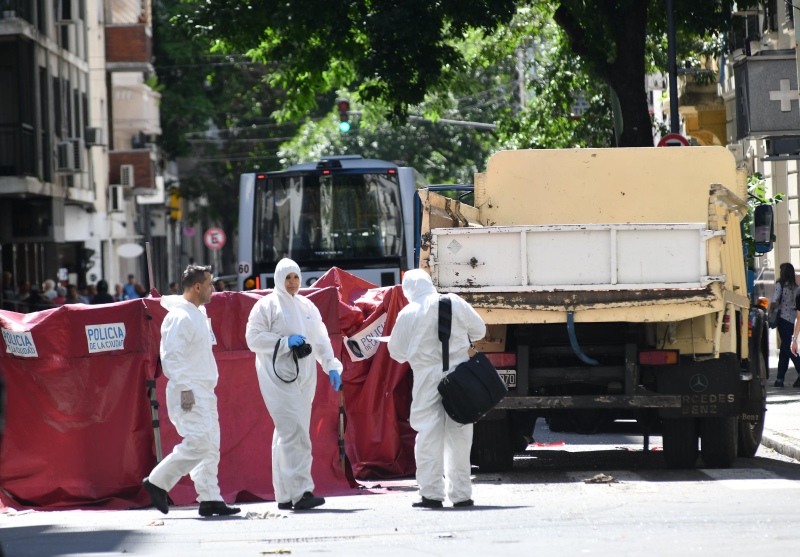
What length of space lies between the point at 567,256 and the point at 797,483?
7.62 feet

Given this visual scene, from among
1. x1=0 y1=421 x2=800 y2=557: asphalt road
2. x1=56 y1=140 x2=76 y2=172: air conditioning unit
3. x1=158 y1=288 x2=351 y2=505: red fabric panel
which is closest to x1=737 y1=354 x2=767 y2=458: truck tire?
x1=0 y1=421 x2=800 y2=557: asphalt road

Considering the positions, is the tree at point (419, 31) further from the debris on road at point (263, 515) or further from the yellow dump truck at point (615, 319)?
the debris on road at point (263, 515)

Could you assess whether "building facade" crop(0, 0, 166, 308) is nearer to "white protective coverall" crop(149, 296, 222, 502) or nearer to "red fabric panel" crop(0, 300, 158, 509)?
"red fabric panel" crop(0, 300, 158, 509)

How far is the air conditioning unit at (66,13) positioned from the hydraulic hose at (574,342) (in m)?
26.4

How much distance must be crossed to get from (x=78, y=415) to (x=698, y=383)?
465 centimetres

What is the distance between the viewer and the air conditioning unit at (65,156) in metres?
34.9

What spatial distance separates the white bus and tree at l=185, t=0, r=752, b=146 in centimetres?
116

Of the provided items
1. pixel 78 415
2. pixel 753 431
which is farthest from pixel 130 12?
pixel 78 415

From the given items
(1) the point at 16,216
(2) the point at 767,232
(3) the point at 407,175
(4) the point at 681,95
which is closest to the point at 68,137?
(1) the point at 16,216

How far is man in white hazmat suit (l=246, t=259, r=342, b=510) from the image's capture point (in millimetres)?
10578

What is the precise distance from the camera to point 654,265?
11.4 m

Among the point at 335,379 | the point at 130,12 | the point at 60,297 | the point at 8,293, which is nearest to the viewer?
the point at 335,379

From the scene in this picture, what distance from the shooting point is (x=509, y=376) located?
11773mm

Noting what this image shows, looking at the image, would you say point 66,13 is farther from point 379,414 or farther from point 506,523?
point 506,523
